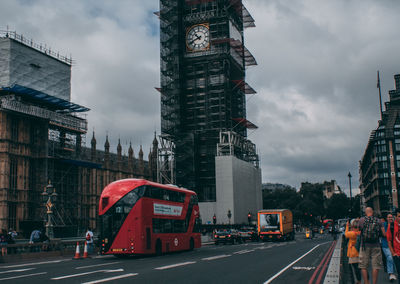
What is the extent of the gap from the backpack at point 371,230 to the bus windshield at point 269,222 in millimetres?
37429

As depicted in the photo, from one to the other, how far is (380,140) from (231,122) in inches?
1317

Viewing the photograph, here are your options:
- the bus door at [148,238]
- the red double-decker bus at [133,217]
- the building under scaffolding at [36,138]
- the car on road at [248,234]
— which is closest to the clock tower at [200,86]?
the building under scaffolding at [36,138]

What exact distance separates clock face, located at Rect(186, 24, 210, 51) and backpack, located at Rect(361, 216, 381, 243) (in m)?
80.9

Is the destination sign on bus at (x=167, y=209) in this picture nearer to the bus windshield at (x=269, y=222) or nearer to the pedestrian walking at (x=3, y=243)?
the pedestrian walking at (x=3, y=243)

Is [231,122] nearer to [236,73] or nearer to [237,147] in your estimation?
[237,147]

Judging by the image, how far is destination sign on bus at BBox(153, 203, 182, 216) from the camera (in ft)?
86.2

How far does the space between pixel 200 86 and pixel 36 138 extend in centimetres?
3834

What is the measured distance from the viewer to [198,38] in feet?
297

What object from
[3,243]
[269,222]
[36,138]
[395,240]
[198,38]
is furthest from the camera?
[198,38]

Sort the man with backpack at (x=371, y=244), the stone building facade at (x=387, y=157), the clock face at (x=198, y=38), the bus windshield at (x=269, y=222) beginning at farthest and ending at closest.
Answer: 1. the stone building facade at (x=387, y=157)
2. the clock face at (x=198, y=38)
3. the bus windshield at (x=269, y=222)
4. the man with backpack at (x=371, y=244)

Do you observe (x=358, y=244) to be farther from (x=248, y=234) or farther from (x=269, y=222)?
(x=248, y=234)

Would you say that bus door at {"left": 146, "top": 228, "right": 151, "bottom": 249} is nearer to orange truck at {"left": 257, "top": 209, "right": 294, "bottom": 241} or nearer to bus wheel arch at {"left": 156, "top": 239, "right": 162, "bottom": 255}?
bus wheel arch at {"left": 156, "top": 239, "right": 162, "bottom": 255}

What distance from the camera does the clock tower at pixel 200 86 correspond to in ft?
280

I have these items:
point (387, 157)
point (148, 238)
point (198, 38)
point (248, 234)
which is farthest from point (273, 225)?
point (387, 157)
